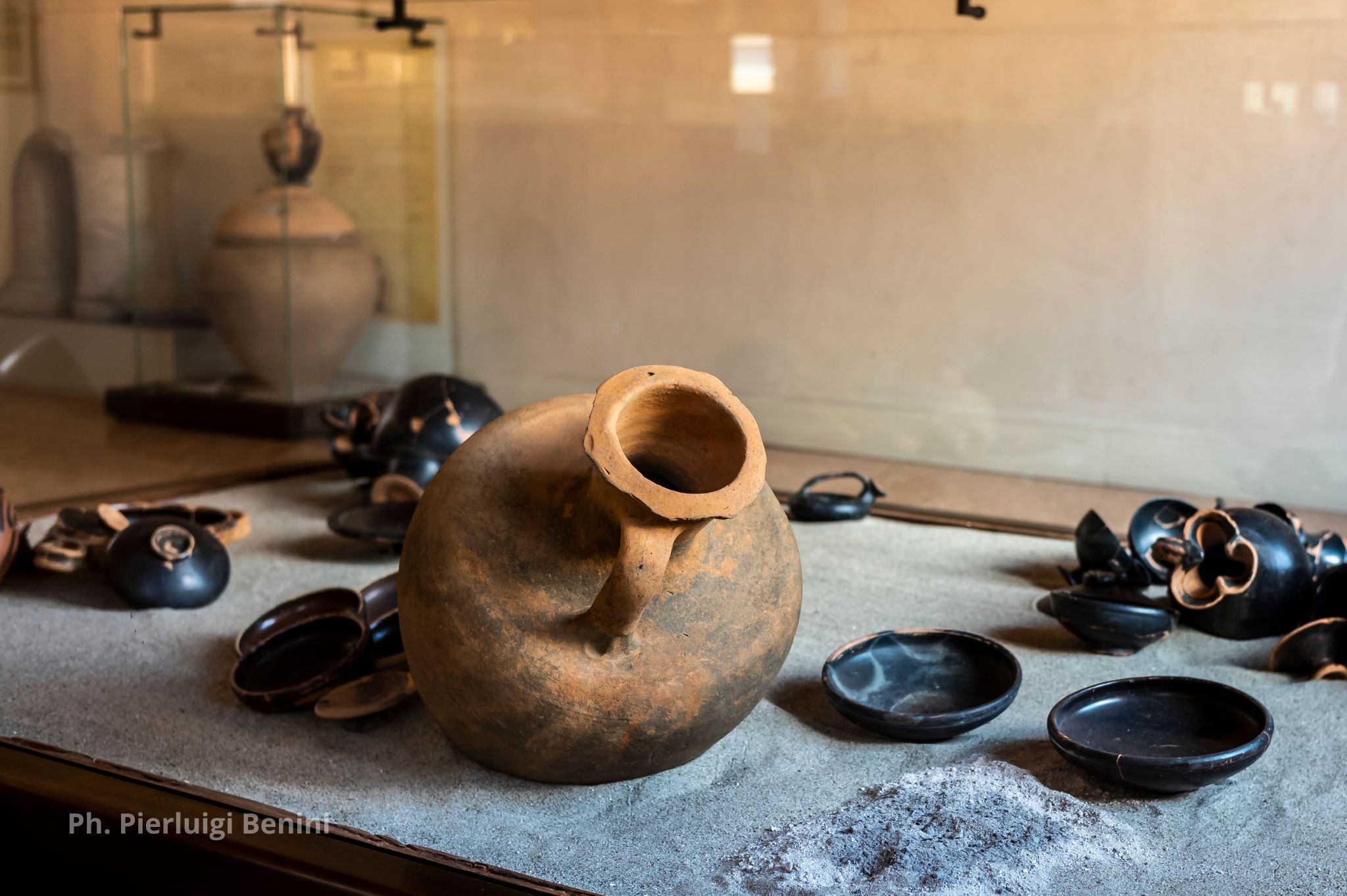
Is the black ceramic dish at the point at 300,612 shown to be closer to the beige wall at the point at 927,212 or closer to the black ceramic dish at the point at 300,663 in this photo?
the black ceramic dish at the point at 300,663

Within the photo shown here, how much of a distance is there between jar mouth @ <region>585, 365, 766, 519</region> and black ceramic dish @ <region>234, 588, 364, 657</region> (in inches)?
37.5

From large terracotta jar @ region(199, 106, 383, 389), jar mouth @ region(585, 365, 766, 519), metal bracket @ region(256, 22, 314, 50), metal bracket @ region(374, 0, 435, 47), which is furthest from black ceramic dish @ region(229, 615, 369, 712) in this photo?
metal bracket @ region(374, 0, 435, 47)

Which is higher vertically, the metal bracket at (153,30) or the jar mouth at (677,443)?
the metal bracket at (153,30)

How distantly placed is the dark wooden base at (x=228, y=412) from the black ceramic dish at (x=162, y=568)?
2.08 meters

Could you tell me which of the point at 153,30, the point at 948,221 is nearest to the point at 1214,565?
the point at 948,221

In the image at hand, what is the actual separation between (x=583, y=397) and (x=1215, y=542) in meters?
1.53

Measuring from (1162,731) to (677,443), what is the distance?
37.7 inches

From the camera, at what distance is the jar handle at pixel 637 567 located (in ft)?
5.36

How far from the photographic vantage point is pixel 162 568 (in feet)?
8.99

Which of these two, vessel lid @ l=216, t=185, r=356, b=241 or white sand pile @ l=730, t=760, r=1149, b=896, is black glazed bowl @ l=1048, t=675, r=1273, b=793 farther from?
vessel lid @ l=216, t=185, r=356, b=241

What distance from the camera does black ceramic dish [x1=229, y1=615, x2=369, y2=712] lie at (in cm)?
219

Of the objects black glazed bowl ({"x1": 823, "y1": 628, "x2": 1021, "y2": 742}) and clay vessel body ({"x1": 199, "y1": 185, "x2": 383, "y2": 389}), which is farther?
clay vessel body ({"x1": 199, "y1": 185, "x2": 383, "y2": 389})

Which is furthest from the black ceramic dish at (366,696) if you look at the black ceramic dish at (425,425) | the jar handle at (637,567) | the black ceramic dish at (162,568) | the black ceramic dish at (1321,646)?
the black ceramic dish at (1321,646)

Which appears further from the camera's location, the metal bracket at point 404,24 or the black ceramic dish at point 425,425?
the metal bracket at point 404,24
